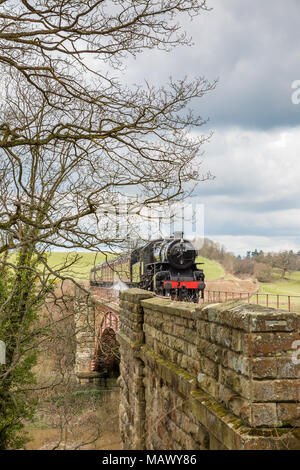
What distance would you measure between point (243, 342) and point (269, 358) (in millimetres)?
201

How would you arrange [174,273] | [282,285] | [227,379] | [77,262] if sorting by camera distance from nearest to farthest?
[227,379]
[77,262]
[174,273]
[282,285]

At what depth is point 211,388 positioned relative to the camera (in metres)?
3.73

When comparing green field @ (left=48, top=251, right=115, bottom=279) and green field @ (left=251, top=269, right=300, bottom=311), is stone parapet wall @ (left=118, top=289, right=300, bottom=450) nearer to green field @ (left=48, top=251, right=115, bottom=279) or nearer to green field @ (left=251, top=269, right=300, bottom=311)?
green field @ (left=48, top=251, right=115, bottom=279)

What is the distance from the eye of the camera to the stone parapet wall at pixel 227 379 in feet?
9.62

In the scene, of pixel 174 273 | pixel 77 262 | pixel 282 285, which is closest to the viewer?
pixel 77 262

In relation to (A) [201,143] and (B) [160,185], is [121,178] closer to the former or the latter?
(B) [160,185]

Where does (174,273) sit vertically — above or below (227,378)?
above

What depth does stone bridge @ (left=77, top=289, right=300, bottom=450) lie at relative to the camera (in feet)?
9.62

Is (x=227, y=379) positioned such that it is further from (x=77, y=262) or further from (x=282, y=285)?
(x=282, y=285)

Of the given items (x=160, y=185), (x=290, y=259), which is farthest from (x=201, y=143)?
(x=290, y=259)

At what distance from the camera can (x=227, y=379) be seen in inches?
131

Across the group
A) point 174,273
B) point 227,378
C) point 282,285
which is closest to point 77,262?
point 227,378

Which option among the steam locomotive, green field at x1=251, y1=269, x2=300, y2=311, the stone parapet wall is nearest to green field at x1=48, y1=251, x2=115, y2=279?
the stone parapet wall

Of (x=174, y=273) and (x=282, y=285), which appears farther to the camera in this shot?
(x=282, y=285)
